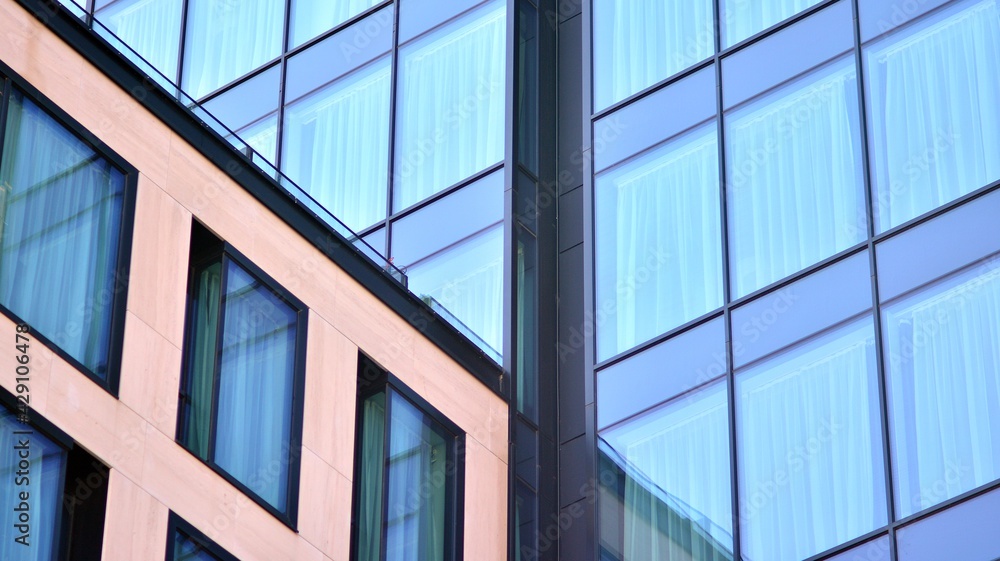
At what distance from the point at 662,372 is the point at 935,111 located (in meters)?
5.72

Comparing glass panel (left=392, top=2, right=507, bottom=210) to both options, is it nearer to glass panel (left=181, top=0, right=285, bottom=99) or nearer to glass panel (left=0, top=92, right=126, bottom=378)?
glass panel (left=181, top=0, right=285, bottom=99)

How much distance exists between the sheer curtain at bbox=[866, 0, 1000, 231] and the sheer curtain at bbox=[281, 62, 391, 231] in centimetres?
878

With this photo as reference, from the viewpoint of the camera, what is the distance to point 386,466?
982 inches

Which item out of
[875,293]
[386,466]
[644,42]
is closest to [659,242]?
[644,42]

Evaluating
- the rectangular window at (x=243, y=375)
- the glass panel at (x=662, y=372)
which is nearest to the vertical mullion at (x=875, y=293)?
the glass panel at (x=662, y=372)

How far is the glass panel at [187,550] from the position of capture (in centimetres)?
2112

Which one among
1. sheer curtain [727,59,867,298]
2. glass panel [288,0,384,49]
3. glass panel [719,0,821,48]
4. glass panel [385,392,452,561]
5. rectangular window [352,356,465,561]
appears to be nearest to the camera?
rectangular window [352,356,465,561]

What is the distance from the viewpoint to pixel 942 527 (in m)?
23.2

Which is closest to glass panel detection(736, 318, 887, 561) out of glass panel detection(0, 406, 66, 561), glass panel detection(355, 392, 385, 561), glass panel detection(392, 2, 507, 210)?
glass panel detection(355, 392, 385, 561)

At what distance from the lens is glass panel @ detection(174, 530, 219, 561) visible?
2112 centimetres

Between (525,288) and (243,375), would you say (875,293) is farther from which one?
(243,375)

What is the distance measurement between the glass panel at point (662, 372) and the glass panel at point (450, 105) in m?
4.38

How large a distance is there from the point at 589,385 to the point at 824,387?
13.5 feet

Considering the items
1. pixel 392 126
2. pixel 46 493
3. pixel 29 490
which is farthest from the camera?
pixel 392 126
